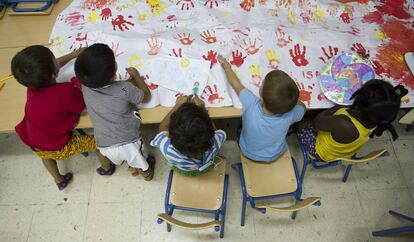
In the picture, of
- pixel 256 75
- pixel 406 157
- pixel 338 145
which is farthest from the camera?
pixel 406 157

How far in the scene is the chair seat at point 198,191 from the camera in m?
1.56

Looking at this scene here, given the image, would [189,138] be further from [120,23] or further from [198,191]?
[120,23]

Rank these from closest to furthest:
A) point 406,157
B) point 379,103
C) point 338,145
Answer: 1. point 379,103
2. point 338,145
3. point 406,157

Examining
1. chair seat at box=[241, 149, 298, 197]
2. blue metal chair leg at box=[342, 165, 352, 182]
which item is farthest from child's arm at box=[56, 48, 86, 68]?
blue metal chair leg at box=[342, 165, 352, 182]

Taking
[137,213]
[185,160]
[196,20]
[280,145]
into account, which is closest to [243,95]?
[280,145]

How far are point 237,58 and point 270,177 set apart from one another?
698mm

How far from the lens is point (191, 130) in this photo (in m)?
1.18

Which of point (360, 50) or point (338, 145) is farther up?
point (360, 50)

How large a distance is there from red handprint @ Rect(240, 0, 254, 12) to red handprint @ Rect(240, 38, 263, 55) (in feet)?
0.89

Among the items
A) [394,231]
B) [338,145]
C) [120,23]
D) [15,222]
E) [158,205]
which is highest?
[120,23]

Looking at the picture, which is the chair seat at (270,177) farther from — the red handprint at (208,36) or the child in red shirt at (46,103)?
the child in red shirt at (46,103)

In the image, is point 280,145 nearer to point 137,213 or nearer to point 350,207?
point 350,207

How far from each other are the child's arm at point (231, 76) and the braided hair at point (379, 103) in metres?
0.58

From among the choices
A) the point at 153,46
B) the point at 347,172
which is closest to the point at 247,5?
the point at 153,46
